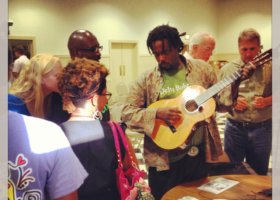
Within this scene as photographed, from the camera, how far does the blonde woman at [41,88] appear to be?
0.90 meters

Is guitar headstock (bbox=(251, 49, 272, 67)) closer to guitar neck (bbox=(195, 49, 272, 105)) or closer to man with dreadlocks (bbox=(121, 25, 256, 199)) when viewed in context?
guitar neck (bbox=(195, 49, 272, 105))

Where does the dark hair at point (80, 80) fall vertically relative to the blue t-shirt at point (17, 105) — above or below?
above

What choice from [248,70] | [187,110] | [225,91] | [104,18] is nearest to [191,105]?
Answer: [187,110]

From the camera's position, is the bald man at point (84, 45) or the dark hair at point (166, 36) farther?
the dark hair at point (166, 36)

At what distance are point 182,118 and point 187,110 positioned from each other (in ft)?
0.12

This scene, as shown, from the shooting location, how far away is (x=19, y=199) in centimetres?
86

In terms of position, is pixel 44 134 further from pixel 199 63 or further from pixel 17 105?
pixel 199 63

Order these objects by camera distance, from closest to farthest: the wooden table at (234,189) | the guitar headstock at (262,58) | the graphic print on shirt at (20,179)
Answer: the graphic print on shirt at (20,179) < the guitar headstock at (262,58) < the wooden table at (234,189)

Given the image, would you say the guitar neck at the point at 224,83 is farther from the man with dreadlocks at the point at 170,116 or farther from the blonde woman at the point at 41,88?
the blonde woman at the point at 41,88

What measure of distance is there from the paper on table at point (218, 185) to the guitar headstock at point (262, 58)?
0.45 meters

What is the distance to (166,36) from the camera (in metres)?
1.15

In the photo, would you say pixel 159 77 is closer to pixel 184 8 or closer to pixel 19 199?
pixel 184 8

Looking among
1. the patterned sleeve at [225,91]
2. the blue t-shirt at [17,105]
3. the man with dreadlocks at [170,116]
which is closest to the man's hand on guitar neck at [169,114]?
the man with dreadlocks at [170,116]

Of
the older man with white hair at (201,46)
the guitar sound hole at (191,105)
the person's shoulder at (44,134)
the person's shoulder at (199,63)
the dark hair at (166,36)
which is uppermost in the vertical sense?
the dark hair at (166,36)
